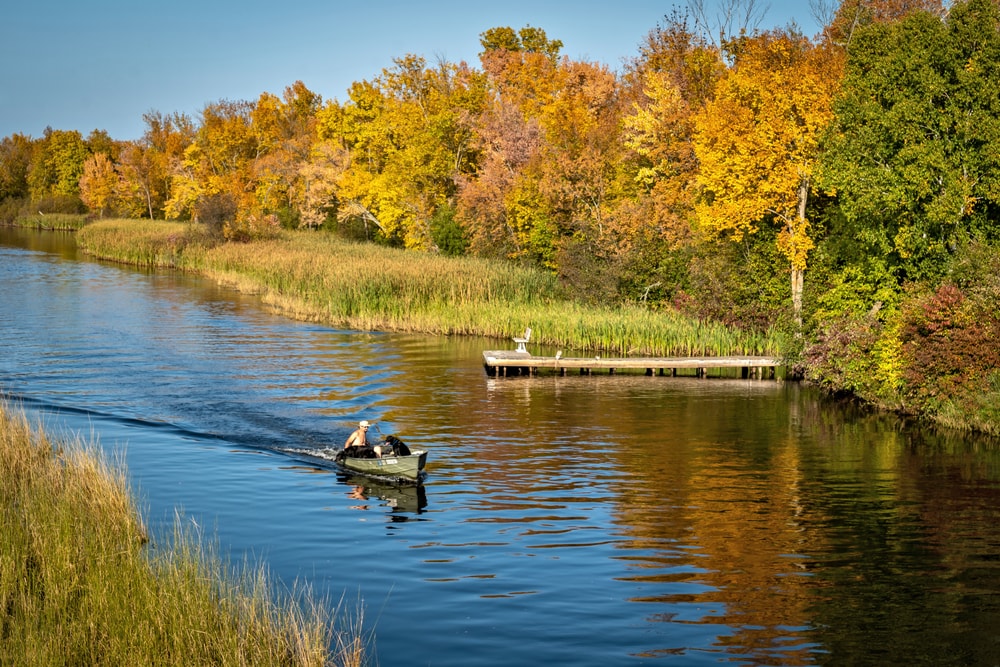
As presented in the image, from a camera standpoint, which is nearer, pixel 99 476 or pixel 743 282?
pixel 99 476

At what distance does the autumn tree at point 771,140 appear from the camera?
144 feet

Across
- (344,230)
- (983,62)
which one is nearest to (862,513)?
(983,62)

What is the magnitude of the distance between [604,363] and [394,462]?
19.2 meters

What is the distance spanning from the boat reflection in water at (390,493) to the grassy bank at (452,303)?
2148 centimetres

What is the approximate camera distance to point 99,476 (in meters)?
18.4

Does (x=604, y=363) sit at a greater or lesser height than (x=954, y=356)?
lesser

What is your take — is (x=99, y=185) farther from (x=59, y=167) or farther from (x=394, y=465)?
(x=394, y=465)

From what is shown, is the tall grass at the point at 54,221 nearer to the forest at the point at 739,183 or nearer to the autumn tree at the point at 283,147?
the autumn tree at the point at 283,147

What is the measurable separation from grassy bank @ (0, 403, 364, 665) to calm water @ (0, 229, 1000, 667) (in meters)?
1.93

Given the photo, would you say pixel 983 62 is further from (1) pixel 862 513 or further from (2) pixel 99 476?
(2) pixel 99 476

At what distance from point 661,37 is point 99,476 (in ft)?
162

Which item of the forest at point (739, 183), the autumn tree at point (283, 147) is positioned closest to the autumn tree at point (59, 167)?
the autumn tree at point (283, 147)

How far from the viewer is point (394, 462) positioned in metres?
23.6

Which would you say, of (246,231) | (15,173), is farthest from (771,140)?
(15,173)
